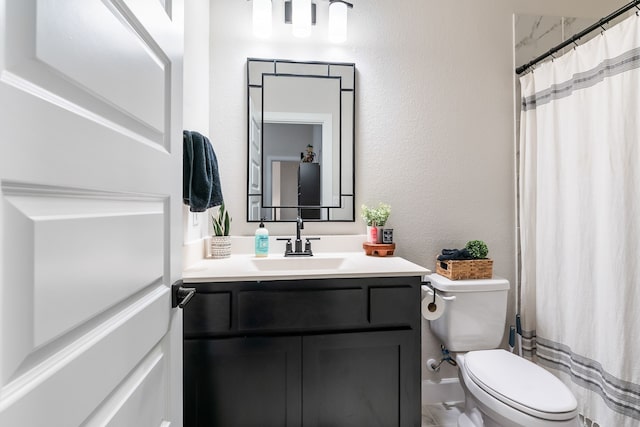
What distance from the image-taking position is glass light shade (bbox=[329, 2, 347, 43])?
5.71 ft

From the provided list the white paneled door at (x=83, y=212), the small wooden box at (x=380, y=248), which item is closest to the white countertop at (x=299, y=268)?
the small wooden box at (x=380, y=248)

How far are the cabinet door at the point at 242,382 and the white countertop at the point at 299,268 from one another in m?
0.26

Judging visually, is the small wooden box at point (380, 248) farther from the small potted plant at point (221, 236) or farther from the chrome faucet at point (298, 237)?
the small potted plant at point (221, 236)

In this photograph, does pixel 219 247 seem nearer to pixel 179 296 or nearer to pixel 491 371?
pixel 179 296

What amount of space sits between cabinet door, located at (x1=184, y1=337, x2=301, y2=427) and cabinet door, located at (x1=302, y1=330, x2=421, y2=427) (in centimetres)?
6

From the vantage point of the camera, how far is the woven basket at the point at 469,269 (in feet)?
5.44

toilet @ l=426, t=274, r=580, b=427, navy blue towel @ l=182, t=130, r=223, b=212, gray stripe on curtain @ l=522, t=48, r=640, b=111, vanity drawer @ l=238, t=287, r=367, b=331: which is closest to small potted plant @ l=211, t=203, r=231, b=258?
navy blue towel @ l=182, t=130, r=223, b=212

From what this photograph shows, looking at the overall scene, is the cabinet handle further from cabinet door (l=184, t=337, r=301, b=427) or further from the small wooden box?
the small wooden box

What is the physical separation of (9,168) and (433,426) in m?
2.02

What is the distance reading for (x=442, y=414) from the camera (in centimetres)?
174

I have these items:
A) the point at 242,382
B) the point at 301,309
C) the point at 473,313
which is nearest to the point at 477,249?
the point at 473,313

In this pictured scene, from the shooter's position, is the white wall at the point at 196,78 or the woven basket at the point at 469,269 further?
the woven basket at the point at 469,269

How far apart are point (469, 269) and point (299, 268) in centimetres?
93

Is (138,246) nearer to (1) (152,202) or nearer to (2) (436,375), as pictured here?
(1) (152,202)
